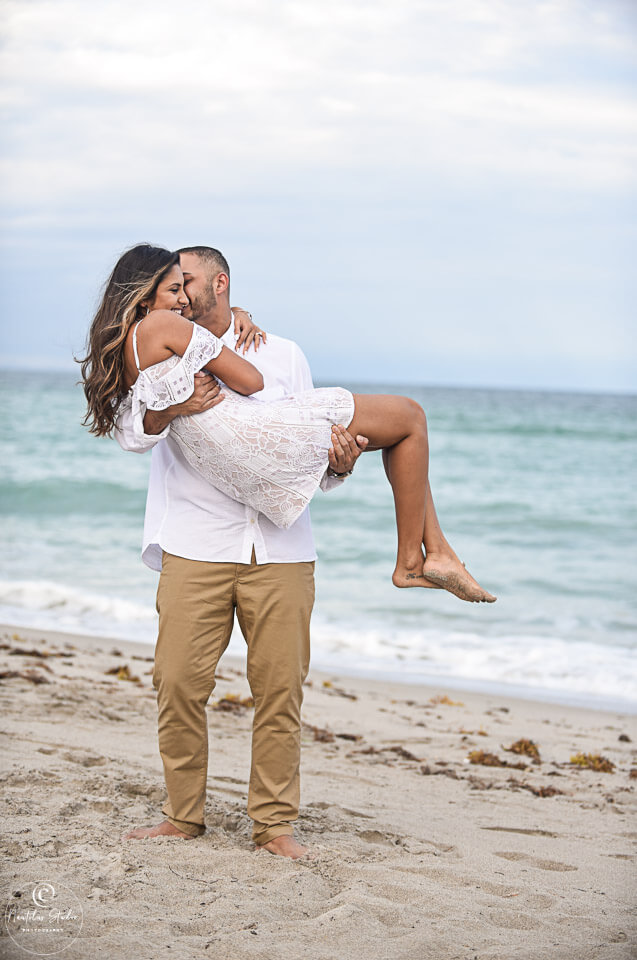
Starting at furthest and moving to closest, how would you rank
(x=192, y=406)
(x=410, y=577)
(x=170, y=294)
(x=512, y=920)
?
1. (x=410, y=577)
2. (x=170, y=294)
3. (x=192, y=406)
4. (x=512, y=920)

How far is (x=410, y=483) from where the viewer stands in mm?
3207

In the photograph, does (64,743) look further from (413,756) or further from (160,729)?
(413,756)

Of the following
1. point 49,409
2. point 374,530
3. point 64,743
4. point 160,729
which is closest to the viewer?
point 160,729

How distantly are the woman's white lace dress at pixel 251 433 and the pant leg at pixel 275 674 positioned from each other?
0.24 metres

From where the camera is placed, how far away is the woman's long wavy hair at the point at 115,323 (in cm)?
299

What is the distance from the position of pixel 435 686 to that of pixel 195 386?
4357 mm

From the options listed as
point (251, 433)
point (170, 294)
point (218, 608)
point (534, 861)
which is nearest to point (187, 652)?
point (218, 608)

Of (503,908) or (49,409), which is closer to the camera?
(503,908)

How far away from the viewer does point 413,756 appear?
4.85 metres

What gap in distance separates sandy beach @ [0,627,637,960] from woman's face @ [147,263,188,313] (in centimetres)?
184

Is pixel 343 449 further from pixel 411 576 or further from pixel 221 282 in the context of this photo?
pixel 221 282

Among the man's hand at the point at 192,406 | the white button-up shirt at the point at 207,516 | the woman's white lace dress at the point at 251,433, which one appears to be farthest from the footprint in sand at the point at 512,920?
the man's hand at the point at 192,406

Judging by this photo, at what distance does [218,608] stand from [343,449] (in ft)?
2.30

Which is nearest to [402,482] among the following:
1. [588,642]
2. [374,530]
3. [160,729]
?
[160,729]
